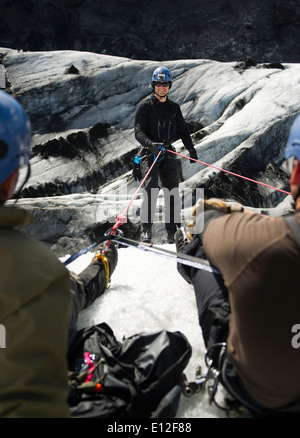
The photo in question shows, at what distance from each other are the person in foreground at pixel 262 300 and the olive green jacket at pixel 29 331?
0.82 m

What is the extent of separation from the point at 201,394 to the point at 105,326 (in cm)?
87

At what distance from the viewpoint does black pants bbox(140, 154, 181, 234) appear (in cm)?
581

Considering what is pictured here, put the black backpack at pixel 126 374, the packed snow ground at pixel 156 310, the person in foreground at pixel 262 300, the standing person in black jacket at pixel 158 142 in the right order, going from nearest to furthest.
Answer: the person in foreground at pixel 262 300 < the black backpack at pixel 126 374 < the packed snow ground at pixel 156 310 < the standing person in black jacket at pixel 158 142

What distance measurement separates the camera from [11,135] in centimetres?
159

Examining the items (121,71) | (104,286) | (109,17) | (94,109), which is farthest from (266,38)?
(104,286)

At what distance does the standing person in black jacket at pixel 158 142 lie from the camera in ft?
18.8

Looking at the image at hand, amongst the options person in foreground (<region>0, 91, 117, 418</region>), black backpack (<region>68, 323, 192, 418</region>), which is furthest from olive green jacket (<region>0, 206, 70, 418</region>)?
black backpack (<region>68, 323, 192, 418</region>)

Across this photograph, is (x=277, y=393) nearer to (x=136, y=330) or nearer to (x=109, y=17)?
(x=136, y=330)

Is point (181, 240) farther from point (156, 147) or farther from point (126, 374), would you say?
point (156, 147)

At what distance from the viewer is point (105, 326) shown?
102 inches

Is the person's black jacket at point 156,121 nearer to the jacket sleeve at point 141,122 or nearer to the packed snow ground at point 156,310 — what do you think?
the jacket sleeve at point 141,122

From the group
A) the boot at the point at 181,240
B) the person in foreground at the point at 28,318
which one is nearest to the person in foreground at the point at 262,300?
the person in foreground at the point at 28,318

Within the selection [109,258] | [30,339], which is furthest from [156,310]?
[30,339]

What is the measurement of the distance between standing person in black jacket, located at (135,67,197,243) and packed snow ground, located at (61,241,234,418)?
185 cm
